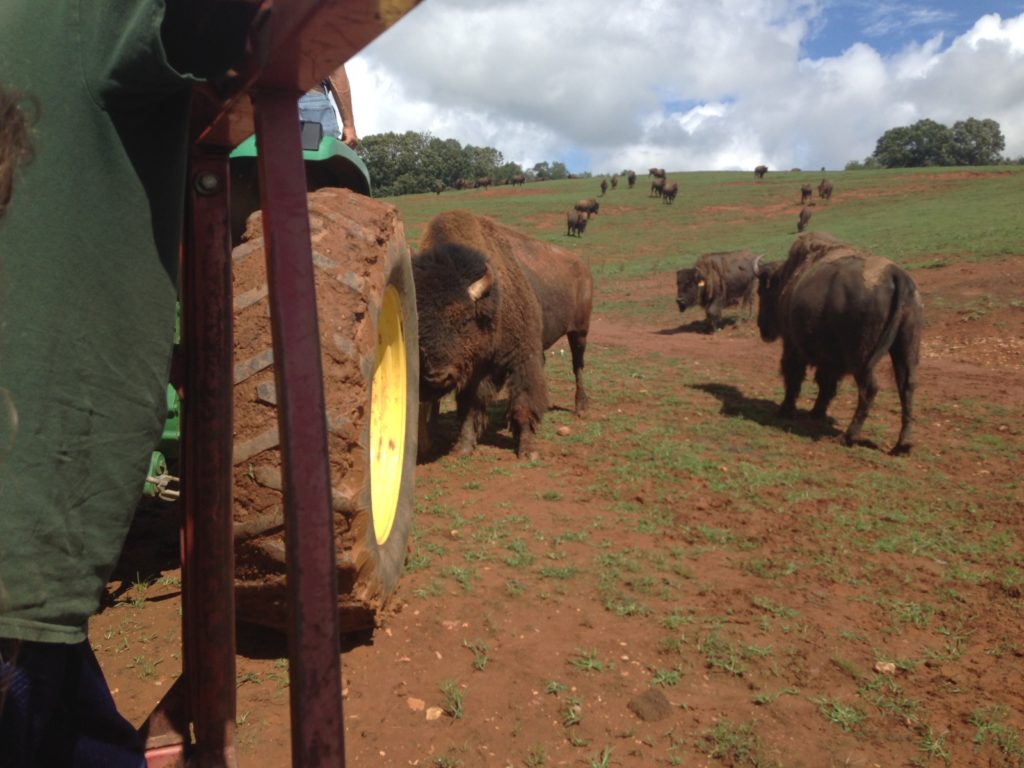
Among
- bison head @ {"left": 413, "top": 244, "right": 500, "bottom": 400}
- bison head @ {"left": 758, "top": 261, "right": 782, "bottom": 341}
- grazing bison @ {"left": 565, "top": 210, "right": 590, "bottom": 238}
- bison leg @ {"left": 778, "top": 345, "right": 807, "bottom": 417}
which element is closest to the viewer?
bison head @ {"left": 413, "top": 244, "right": 500, "bottom": 400}

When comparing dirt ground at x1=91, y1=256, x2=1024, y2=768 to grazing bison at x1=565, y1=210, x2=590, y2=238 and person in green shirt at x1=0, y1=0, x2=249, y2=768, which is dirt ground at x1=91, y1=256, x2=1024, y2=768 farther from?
grazing bison at x1=565, y1=210, x2=590, y2=238

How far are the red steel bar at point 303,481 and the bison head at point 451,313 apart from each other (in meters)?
4.82

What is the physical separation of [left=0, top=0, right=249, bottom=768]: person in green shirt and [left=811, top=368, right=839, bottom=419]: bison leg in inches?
339

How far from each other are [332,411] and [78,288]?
160 centimetres

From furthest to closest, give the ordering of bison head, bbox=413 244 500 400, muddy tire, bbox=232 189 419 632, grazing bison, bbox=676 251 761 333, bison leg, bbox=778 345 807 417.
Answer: grazing bison, bbox=676 251 761 333, bison leg, bbox=778 345 807 417, bison head, bbox=413 244 500 400, muddy tire, bbox=232 189 419 632

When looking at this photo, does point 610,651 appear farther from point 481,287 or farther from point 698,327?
point 698,327

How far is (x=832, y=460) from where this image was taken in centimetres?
724

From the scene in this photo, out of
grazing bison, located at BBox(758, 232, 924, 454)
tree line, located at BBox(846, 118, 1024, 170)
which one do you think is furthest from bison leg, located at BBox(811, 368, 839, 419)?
tree line, located at BBox(846, 118, 1024, 170)

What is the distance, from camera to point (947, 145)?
86750mm

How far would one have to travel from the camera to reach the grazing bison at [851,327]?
24.9 feet

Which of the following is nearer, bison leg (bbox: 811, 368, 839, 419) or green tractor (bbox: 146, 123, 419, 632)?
green tractor (bbox: 146, 123, 419, 632)

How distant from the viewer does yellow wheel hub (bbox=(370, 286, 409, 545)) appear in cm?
356

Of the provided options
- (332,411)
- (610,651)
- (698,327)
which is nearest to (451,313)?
(610,651)

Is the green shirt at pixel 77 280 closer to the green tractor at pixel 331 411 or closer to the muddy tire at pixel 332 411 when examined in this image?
the green tractor at pixel 331 411
